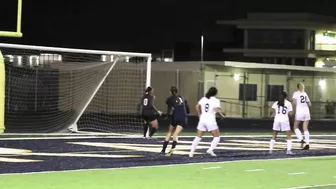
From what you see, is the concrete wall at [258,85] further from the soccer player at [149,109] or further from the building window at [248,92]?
the soccer player at [149,109]

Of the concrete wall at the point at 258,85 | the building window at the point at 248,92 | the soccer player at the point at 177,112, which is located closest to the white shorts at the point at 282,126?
the soccer player at the point at 177,112

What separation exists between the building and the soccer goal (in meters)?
27.0

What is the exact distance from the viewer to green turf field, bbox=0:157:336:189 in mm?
11266

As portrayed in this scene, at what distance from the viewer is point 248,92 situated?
45.4m

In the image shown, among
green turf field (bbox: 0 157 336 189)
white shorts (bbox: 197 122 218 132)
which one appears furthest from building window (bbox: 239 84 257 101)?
green turf field (bbox: 0 157 336 189)

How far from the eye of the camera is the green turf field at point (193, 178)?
11266mm

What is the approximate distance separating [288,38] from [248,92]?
70.5 ft

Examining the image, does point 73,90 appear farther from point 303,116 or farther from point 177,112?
point 177,112

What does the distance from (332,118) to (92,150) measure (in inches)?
1268

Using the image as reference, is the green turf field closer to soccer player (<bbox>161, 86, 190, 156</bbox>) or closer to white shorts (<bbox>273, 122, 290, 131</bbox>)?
soccer player (<bbox>161, 86, 190, 156</bbox>)

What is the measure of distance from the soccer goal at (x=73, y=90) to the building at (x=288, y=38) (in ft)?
88.4

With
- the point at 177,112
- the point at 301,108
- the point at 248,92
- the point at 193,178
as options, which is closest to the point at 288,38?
the point at 248,92

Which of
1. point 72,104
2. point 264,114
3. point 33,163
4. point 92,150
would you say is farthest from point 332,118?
point 33,163

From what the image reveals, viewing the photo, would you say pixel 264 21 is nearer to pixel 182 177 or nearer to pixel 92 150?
pixel 92 150
